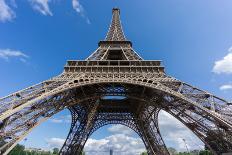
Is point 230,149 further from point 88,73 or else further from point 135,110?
point 135,110

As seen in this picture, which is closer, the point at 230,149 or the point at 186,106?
the point at 230,149

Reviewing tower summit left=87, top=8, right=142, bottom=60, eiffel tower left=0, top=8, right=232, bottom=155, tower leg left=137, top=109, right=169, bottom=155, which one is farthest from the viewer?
tower leg left=137, top=109, right=169, bottom=155

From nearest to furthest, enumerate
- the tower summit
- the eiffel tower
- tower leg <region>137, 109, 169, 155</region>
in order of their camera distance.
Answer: the eiffel tower
the tower summit
tower leg <region>137, 109, 169, 155</region>

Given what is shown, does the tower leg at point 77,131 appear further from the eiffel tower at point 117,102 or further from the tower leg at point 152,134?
the tower leg at point 152,134

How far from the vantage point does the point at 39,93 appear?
19.8 metres

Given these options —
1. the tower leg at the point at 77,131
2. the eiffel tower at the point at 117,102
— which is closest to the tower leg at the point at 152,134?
the eiffel tower at the point at 117,102

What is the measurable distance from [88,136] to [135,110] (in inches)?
297

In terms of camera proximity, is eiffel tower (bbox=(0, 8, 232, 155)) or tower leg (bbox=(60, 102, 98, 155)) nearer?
eiffel tower (bbox=(0, 8, 232, 155))

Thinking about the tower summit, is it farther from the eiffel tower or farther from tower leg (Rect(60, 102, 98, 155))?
tower leg (Rect(60, 102, 98, 155))

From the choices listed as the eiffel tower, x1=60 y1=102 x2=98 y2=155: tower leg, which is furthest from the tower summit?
x1=60 y1=102 x2=98 y2=155: tower leg

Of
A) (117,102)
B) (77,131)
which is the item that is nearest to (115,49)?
(117,102)

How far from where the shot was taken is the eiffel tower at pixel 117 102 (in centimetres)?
1716

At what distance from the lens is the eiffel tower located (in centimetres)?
1716

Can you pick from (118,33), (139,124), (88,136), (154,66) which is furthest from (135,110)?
(118,33)
